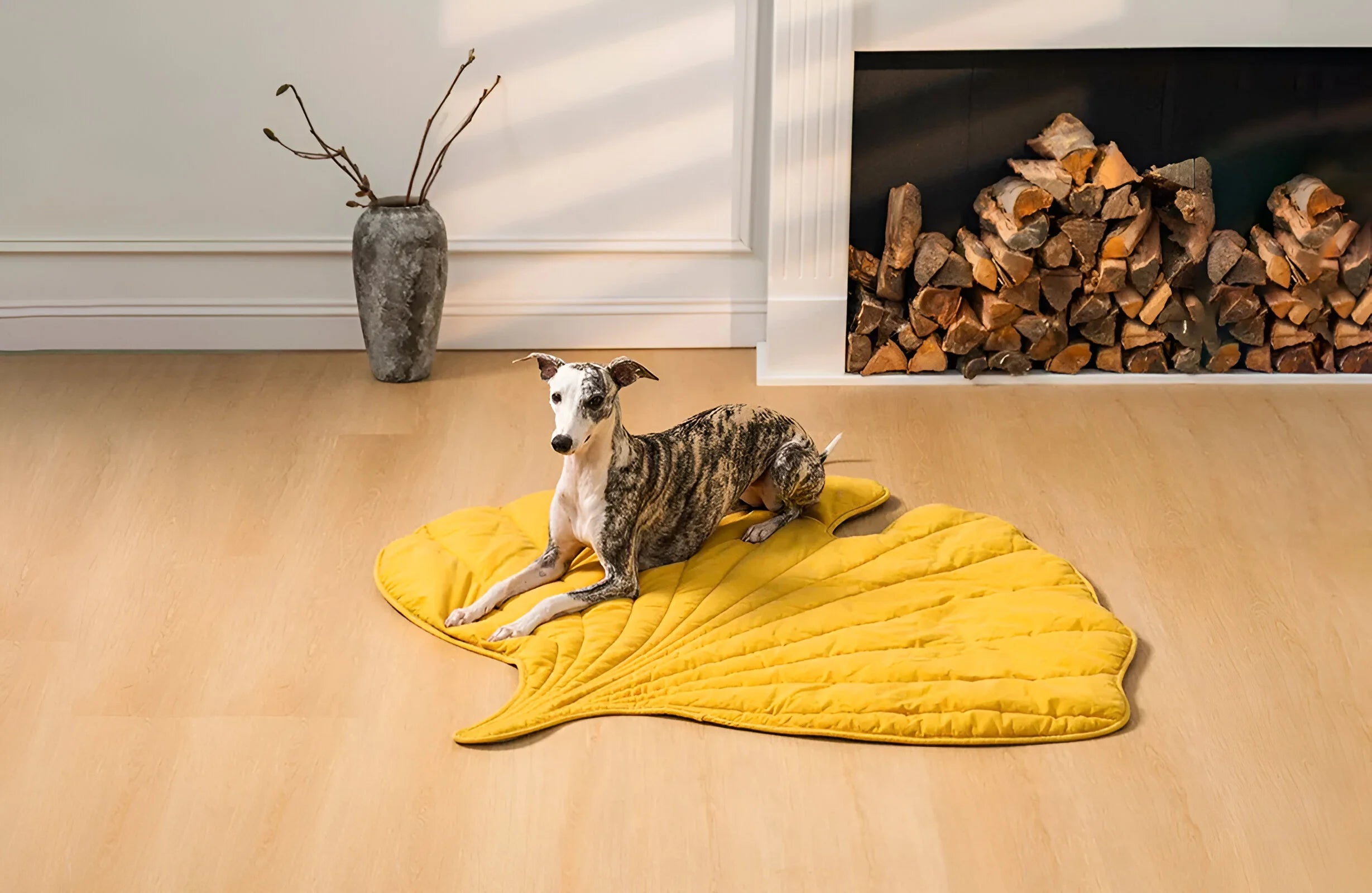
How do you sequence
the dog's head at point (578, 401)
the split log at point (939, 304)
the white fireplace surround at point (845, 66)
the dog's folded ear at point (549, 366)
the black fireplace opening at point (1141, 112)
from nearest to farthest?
the dog's head at point (578, 401) < the dog's folded ear at point (549, 366) < the white fireplace surround at point (845, 66) < the black fireplace opening at point (1141, 112) < the split log at point (939, 304)

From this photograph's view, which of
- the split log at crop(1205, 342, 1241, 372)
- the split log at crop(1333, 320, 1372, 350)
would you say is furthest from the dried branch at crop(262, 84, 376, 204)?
the split log at crop(1333, 320, 1372, 350)

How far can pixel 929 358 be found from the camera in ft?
12.3

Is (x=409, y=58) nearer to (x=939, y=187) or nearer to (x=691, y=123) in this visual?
(x=691, y=123)

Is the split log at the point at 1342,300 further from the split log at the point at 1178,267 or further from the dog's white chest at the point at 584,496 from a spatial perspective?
the dog's white chest at the point at 584,496

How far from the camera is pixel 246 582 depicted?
2.62 metres

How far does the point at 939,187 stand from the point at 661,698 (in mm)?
2057

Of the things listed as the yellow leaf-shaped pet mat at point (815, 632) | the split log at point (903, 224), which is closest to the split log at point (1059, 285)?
the split log at point (903, 224)

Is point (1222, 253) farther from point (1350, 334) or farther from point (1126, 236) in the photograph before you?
point (1350, 334)

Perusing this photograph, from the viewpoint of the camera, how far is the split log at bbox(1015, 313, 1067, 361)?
365 centimetres

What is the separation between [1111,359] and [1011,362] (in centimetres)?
30

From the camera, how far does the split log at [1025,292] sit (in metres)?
3.57

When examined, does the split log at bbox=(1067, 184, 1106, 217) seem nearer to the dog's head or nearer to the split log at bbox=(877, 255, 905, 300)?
the split log at bbox=(877, 255, 905, 300)

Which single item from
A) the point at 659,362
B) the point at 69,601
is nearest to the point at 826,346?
the point at 659,362

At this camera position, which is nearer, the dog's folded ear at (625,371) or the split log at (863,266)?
the dog's folded ear at (625,371)
